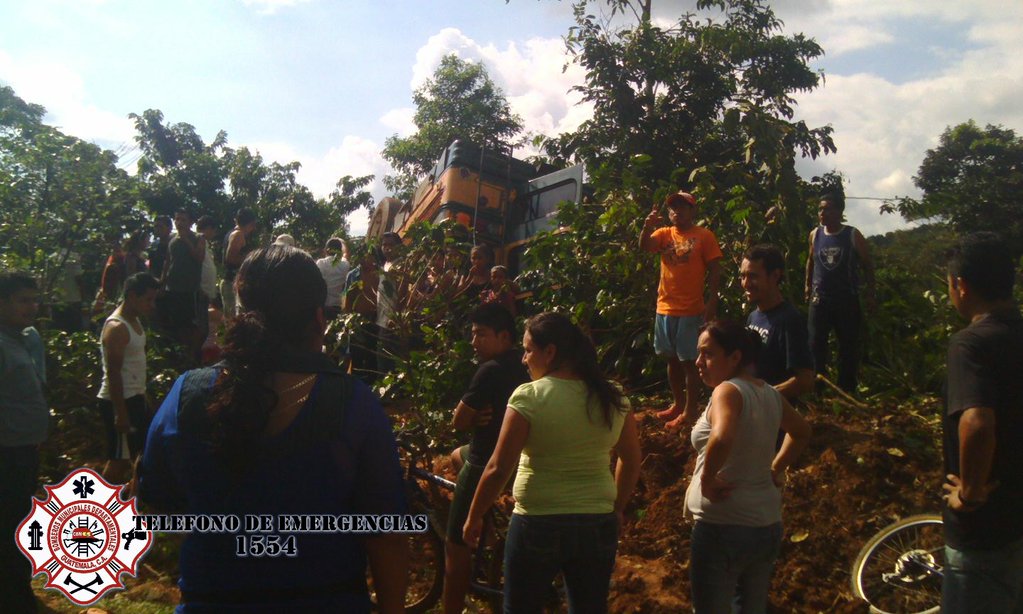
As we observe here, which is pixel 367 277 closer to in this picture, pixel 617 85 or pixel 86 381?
pixel 86 381

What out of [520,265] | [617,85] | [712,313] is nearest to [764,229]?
[712,313]

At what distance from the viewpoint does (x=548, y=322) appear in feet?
10.6

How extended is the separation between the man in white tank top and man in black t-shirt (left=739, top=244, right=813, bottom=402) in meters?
3.80

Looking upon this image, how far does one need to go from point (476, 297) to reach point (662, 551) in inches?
133

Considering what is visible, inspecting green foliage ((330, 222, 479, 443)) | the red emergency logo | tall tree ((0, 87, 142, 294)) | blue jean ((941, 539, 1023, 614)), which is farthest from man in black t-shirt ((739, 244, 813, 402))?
tall tree ((0, 87, 142, 294))

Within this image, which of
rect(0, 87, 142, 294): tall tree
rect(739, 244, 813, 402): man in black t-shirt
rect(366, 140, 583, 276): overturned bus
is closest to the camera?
rect(739, 244, 813, 402): man in black t-shirt

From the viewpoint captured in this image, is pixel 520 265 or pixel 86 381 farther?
Answer: pixel 520 265

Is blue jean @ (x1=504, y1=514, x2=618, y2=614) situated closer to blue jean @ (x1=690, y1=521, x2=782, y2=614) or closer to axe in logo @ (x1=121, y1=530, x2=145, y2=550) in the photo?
blue jean @ (x1=690, y1=521, x2=782, y2=614)

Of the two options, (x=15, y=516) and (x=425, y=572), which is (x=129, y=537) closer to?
(x=15, y=516)

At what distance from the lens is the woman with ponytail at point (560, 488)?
300 cm

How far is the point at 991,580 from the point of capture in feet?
8.05

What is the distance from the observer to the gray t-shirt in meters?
2.94

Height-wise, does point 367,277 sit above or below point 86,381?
above

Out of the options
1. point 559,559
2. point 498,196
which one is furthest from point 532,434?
point 498,196
